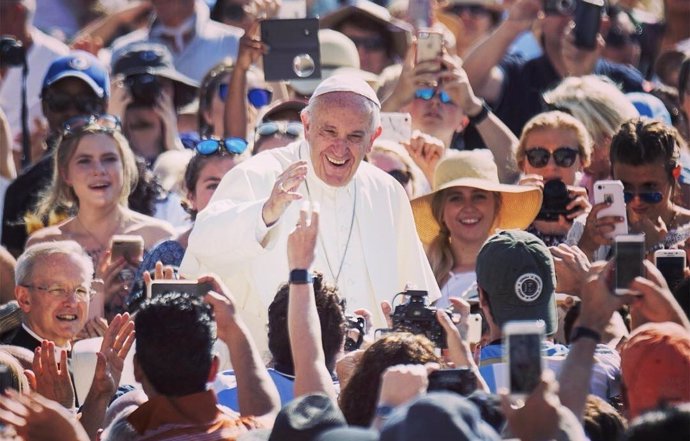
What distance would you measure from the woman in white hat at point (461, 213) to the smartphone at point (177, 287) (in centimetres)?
237

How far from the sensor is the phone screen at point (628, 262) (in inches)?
235

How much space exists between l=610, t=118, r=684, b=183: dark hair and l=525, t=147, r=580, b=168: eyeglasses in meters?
0.55

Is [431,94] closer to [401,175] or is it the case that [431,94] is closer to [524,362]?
[401,175]

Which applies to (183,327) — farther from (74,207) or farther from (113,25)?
(113,25)

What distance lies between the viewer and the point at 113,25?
14102 millimetres

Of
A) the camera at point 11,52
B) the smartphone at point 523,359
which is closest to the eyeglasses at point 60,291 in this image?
the smartphone at point 523,359

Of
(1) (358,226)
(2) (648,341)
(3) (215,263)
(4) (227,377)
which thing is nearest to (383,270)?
(1) (358,226)

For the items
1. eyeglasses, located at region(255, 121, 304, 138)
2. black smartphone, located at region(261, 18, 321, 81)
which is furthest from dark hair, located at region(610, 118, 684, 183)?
black smartphone, located at region(261, 18, 321, 81)

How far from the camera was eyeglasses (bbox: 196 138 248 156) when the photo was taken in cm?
938

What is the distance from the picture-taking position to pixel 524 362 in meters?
5.14

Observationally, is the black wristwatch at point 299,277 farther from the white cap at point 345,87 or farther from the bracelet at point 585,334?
the white cap at point 345,87

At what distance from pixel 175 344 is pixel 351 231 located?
2.54 meters

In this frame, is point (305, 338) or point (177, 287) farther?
point (177, 287)

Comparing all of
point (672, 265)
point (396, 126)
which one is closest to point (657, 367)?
point (672, 265)
